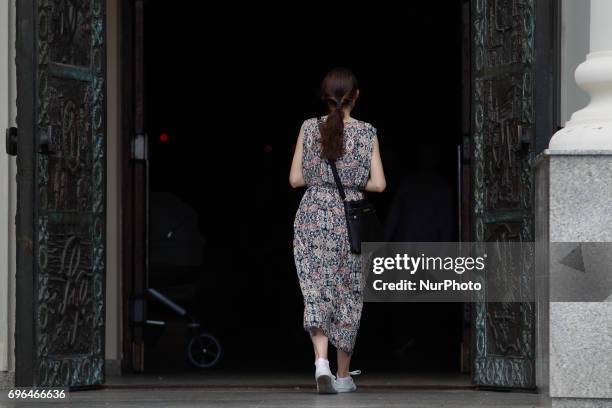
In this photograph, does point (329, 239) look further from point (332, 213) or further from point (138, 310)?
point (138, 310)

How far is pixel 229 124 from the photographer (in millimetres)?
19734

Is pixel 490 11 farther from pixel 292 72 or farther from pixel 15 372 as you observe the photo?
pixel 292 72

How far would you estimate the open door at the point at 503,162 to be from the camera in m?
9.36

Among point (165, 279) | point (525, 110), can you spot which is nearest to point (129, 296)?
point (165, 279)

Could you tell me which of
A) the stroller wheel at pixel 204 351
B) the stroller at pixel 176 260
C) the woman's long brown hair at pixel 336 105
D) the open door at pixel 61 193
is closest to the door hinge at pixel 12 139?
the open door at pixel 61 193

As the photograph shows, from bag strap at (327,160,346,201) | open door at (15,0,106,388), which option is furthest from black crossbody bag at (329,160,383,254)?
open door at (15,0,106,388)

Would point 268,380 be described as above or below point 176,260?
below

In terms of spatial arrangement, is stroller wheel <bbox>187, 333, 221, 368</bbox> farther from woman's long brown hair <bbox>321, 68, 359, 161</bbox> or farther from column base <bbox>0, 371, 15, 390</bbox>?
woman's long brown hair <bbox>321, 68, 359, 161</bbox>

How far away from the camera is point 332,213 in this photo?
365 inches

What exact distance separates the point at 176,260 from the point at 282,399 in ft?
11.6

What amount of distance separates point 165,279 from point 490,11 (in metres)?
4.14

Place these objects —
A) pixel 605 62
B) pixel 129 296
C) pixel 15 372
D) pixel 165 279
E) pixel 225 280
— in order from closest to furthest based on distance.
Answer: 1. pixel 605 62
2. pixel 15 372
3. pixel 129 296
4. pixel 165 279
5. pixel 225 280

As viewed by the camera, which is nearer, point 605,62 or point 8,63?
point 605,62

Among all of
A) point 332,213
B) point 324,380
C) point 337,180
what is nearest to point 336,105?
point 337,180
